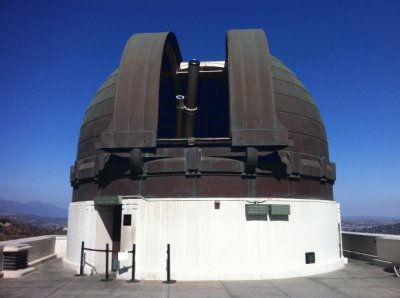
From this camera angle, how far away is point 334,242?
17344mm

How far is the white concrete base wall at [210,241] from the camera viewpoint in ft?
45.6

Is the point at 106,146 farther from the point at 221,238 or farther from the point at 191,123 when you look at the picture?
the point at 221,238

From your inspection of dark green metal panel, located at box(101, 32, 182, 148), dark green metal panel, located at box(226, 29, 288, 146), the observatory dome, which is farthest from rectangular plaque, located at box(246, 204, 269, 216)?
dark green metal panel, located at box(101, 32, 182, 148)

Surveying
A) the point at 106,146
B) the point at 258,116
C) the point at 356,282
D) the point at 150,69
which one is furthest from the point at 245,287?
the point at 150,69

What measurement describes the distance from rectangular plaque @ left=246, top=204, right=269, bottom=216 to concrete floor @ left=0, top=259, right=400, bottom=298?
2.71m

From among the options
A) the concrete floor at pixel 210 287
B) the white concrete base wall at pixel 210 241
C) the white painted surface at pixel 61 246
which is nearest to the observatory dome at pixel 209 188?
the white concrete base wall at pixel 210 241

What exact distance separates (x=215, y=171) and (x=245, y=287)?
193 inches

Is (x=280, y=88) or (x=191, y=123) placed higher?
(x=280, y=88)

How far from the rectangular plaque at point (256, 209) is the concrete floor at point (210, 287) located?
271 cm

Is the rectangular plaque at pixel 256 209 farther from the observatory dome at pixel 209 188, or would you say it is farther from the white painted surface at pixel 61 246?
the white painted surface at pixel 61 246

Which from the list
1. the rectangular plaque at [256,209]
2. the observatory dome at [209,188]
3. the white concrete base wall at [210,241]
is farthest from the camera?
the rectangular plaque at [256,209]

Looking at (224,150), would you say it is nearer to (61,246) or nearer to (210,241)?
(210,241)

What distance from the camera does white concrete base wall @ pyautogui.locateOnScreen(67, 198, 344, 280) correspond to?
13.9 metres

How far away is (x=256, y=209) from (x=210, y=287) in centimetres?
378
